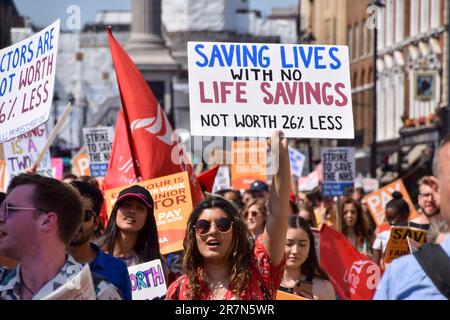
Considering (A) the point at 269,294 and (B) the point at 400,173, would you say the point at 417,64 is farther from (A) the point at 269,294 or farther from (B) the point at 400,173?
(A) the point at 269,294

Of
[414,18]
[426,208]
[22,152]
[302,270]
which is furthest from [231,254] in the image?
[414,18]

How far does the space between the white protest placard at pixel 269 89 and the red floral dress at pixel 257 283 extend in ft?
2.93

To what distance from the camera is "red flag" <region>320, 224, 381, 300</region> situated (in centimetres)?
807

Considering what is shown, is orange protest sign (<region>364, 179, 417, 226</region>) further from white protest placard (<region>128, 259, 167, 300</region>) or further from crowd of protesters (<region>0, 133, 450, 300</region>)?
white protest placard (<region>128, 259, 167, 300</region>)

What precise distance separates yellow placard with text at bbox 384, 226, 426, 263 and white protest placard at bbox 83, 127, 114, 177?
20.7 feet

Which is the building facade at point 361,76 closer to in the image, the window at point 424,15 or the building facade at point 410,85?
the building facade at point 410,85

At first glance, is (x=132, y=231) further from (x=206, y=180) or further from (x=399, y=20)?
(x=399, y=20)

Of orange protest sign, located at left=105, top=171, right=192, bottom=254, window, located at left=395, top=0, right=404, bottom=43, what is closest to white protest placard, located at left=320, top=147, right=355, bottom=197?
orange protest sign, located at left=105, top=171, right=192, bottom=254

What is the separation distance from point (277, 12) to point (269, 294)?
11401cm

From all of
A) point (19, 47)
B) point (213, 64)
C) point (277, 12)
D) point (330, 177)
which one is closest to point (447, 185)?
point (213, 64)

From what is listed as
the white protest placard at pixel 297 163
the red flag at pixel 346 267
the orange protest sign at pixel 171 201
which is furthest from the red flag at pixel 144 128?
the white protest placard at pixel 297 163

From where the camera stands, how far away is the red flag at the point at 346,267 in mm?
8075

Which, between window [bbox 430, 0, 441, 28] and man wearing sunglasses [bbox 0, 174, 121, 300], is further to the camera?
window [bbox 430, 0, 441, 28]

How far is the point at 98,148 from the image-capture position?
14.8 meters
